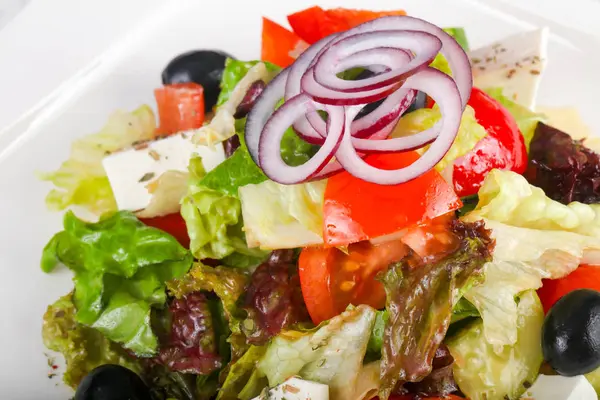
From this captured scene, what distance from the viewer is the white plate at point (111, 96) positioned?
8.89 ft

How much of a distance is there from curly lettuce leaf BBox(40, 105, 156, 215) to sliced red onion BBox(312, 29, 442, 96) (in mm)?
1338

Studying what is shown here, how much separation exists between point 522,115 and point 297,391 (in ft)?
5.11

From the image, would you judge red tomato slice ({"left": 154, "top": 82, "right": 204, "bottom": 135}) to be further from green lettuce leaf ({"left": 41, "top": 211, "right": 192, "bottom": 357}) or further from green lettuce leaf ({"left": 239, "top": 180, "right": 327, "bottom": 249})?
green lettuce leaf ({"left": 239, "top": 180, "right": 327, "bottom": 249})

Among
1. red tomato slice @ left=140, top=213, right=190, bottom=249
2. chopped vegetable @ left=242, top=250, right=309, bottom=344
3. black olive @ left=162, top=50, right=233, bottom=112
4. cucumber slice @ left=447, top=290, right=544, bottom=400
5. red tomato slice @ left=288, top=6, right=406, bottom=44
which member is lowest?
cucumber slice @ left=447, top=290, right=544, bottom=400

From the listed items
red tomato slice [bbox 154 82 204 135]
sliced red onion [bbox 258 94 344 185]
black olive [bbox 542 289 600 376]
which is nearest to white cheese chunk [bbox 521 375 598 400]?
black olive [bbox 542 289 600 376]

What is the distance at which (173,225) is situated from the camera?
2.80 m

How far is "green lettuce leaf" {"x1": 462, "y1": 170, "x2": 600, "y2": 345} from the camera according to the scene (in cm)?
220

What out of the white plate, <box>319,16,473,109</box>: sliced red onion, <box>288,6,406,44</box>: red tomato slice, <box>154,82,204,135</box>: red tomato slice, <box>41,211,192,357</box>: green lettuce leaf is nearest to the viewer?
<box>319,16,473,109</box>: sliced red onion

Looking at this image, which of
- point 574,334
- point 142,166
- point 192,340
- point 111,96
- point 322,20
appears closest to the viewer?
point 574,334

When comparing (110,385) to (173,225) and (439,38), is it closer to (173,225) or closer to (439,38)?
(173,225)

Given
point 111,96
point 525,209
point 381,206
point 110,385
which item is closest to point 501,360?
point 525,209

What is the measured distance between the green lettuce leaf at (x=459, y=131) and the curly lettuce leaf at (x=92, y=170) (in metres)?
1.40

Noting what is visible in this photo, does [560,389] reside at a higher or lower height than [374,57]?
lower

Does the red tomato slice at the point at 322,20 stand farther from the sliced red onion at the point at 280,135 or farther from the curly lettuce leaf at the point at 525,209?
the curly lettuce leaf at the point at 525,209
